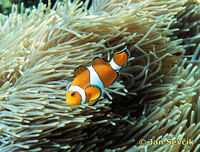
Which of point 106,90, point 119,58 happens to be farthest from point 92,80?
point 106,90

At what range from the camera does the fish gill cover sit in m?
1.16

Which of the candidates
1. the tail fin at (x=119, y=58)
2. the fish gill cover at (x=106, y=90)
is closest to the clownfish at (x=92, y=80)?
the tail fin at (x=119, y=58)

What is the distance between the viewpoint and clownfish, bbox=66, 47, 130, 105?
0.90 metres

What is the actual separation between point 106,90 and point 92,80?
33 cm

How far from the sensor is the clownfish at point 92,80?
2.95 ft

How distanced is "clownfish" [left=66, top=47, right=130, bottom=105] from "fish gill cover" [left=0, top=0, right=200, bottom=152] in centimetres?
22

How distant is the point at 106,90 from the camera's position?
1.28 metres

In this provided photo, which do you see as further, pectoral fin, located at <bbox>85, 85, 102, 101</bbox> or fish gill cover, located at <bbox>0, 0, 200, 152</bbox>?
fish gill cover, located at <bbox>0, 0, 200, 152</bbox>

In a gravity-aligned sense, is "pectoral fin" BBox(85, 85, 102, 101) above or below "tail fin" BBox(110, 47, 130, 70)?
below

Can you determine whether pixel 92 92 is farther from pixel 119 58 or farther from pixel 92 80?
pixel 119 58

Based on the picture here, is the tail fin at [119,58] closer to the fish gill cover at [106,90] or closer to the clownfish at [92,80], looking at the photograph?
the clownfish at [92,80]

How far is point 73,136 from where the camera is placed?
127 cm

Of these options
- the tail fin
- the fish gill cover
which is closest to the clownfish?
the tail fin

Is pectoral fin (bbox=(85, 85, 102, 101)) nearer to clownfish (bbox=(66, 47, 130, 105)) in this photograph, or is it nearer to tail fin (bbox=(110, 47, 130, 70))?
clownfish (bbox=(66, 47, 130, 105))
